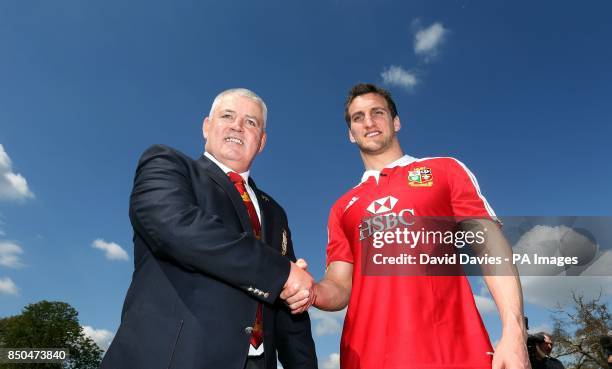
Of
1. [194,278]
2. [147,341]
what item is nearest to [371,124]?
[194,278]

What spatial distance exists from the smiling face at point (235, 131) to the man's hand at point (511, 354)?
3.02m

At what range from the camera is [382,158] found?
596 centimetres

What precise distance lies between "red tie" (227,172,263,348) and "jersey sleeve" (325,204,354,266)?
144 centimetres

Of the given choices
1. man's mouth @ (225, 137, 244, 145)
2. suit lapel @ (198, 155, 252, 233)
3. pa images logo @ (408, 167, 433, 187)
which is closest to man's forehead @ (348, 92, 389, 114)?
pa images logo @ (408, 167, 433, 187)

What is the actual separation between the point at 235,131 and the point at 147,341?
2.36 m

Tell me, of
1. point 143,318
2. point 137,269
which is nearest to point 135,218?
point 137,269

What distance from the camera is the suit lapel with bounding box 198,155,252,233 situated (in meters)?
4.07

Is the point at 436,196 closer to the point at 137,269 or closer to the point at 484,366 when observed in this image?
the point at 484,366

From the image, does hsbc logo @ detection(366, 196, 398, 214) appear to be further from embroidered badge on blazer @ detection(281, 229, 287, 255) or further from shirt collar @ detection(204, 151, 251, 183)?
shirt collar @ detection(204, 151, 251, 183)

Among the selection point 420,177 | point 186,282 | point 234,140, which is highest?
point 234,140

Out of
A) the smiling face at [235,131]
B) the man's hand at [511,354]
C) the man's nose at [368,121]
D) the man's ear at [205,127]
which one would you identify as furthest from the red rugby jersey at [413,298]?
the man's ear at [205,127]

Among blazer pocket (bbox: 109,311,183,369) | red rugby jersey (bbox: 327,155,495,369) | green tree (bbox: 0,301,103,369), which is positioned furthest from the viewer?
green tree (bbox: 0,301,103,369)

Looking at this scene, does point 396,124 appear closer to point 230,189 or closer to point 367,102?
point 367,102

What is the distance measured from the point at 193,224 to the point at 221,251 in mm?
291
